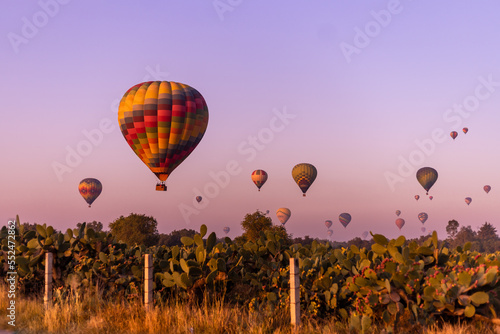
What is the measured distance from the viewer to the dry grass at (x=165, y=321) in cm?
999

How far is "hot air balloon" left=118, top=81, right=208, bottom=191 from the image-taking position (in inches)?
1588

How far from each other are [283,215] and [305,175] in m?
23.2

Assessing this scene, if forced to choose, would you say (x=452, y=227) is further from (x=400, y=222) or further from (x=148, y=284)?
(x=148, y=284)

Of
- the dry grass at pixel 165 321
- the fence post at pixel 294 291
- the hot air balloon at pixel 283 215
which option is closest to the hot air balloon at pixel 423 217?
the hot air balloon at pixel 283 215

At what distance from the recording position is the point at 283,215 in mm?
102750

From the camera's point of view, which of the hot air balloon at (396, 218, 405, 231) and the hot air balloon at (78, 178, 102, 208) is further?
the hot air balloon at (396, 218, 405, 231)

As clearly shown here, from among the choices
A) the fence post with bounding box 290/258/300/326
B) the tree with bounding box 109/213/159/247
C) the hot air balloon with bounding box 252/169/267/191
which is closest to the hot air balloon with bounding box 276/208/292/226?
the hot air balloon with bounding box 252/169/267/191

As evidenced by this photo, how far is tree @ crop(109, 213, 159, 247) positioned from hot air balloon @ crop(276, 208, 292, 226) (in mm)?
36171

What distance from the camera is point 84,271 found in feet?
46.3

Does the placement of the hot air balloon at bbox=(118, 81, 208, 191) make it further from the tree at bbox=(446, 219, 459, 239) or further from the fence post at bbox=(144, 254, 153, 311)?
the tree at bbox=(446, 219, 459, 239)

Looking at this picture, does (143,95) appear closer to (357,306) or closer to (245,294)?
(245,294)

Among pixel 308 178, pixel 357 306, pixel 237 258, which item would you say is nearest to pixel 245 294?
pixel 237 258

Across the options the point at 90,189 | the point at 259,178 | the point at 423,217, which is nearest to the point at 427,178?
the point at 259,178

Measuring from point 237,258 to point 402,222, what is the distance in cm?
14080
